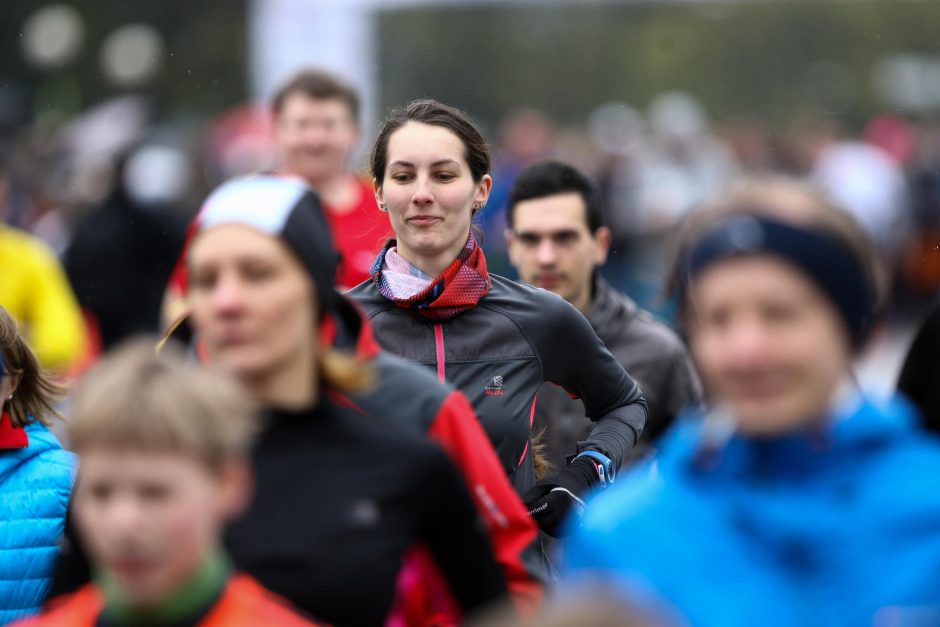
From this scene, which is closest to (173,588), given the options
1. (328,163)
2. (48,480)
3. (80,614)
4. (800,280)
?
(80,614)

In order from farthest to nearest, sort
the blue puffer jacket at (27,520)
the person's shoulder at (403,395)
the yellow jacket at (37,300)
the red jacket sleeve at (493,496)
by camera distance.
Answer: the yellow jacket at (37,300)
the blue puffer jacket at (27,520)
the red jacket sleeve at (493,496)
the person's shoulder at (403,395)

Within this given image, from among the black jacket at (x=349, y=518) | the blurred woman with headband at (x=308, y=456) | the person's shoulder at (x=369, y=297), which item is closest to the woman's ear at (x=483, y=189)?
the person's shoulder at (x=369, y=297)

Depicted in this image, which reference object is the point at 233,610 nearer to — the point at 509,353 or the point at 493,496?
the point at 493,496

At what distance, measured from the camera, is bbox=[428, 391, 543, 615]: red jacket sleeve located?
401 cm

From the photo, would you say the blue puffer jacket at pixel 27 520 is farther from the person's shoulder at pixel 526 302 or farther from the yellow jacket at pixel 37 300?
the yellow jacket at pixel 37 300

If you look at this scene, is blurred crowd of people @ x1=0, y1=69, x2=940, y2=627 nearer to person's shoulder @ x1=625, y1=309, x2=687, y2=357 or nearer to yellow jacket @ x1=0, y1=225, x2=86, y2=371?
person's shoulder @ x1=625, y1=309, x2=687, y2=357

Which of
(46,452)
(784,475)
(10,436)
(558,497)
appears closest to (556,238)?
(558,497)

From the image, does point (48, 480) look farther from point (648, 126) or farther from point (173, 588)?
point (648, 126)

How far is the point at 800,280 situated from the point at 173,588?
1.26m

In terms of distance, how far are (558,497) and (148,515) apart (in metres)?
2.30

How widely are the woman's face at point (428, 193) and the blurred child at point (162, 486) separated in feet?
7.10

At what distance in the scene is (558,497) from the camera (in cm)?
515

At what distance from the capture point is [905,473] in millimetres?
3064

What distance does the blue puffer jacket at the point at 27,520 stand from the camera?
459 centimetres
